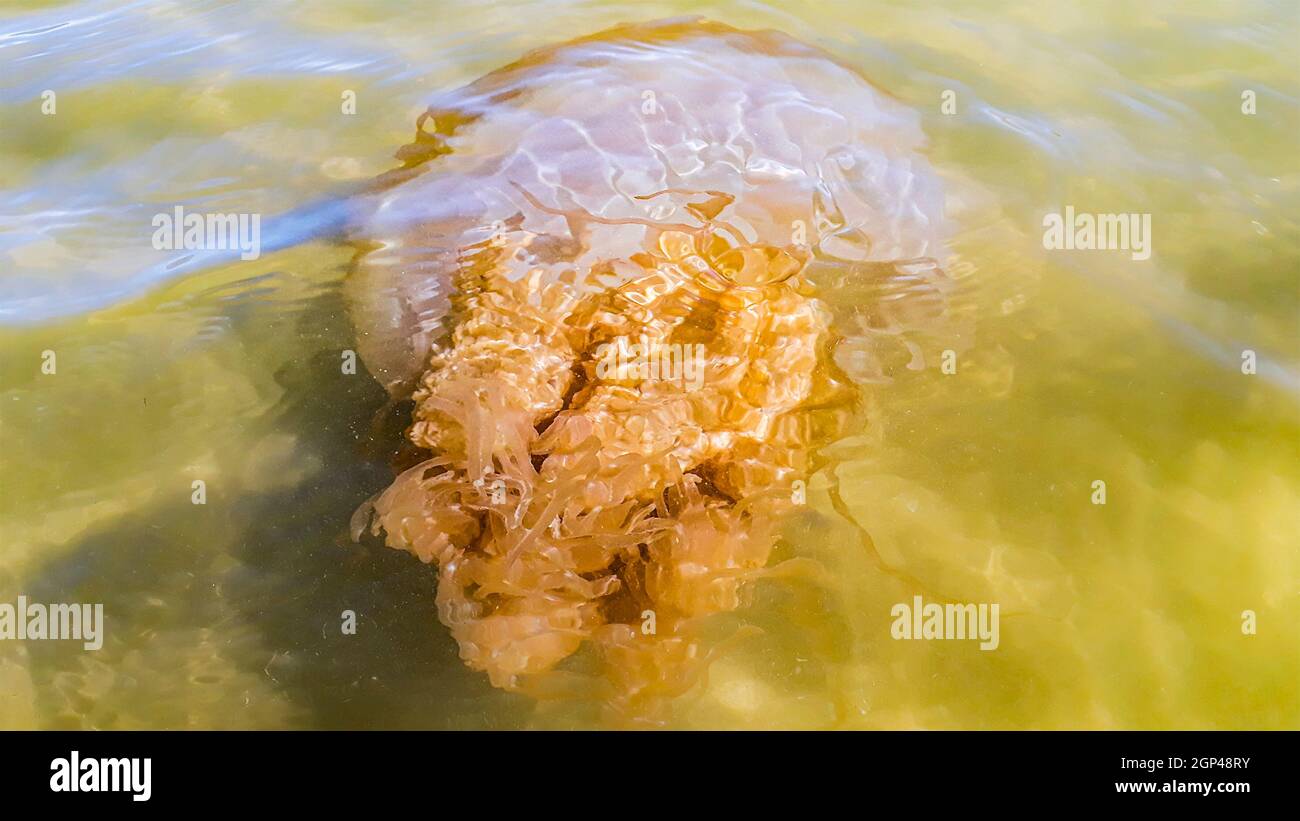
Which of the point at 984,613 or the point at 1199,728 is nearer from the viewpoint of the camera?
the point at 1199,728

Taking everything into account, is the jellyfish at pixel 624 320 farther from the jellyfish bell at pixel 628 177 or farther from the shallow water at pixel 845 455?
the shallow water at pixel 845 455

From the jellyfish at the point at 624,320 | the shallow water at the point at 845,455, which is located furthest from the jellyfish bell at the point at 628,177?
the shallow water at the point at 845,455

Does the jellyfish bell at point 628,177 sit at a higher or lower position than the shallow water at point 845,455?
higher

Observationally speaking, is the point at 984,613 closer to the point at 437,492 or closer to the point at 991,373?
the point at 991,373

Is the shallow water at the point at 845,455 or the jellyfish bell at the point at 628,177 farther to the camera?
the jellyfish bell at the point at 628,177

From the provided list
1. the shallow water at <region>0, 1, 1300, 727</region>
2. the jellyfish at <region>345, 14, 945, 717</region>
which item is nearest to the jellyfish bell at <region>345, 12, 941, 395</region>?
the jellyfish at <region>345, 14, 945, 717</region>

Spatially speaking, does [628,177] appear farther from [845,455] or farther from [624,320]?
[845,455]

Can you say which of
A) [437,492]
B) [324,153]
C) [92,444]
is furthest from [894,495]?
[324,153]
